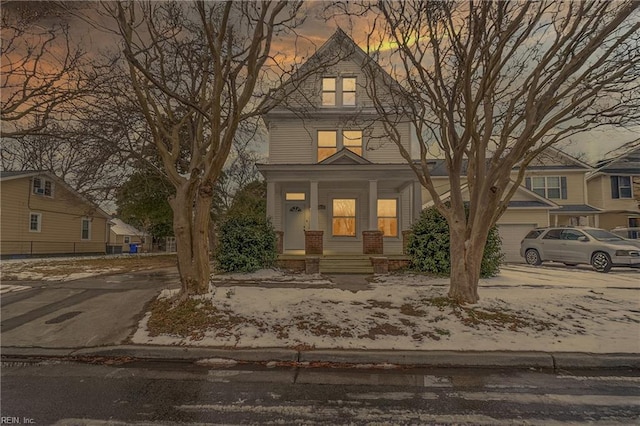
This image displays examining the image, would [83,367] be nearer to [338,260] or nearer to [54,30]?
[54,30]

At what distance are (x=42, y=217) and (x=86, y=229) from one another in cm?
481

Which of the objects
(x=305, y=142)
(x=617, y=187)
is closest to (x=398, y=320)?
(x=305, y=142)

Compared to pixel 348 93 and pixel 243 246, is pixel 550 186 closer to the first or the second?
pixel 348 93

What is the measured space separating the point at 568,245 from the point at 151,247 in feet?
144

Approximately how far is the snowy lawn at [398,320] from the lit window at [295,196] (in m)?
8.96

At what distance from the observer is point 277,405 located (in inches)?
143

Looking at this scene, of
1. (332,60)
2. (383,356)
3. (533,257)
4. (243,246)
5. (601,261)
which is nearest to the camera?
(383,356)

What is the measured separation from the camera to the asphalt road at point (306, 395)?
3.39m

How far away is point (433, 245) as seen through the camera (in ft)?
37.4

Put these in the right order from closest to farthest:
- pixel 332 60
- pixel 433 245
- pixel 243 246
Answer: pixel 433 245
pixel 243 246
pixel 332 60

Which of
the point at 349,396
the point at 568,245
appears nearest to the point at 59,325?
the point at 349,396

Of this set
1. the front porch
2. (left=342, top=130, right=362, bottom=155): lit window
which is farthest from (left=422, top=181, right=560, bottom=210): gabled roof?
the front porch

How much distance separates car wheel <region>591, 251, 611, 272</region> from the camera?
43.5ft

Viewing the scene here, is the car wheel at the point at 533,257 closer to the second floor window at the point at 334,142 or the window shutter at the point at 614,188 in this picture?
the second floor window at the point at 334,142
